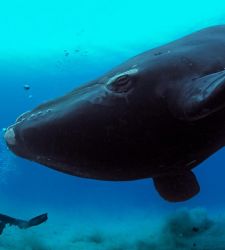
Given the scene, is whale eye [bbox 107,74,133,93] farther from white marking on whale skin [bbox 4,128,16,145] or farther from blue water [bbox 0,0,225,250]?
blue water [bbox 0,0,225,250]

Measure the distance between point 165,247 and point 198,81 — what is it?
16.7m

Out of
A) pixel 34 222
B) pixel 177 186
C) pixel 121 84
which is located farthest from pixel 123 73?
pixel 34 222

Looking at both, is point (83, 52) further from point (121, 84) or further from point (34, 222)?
point (121, 84)

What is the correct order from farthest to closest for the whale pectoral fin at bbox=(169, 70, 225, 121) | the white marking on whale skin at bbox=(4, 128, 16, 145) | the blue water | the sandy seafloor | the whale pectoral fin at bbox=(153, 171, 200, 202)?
the blue water, the sandy seafloor, the whale pectoral fin at bbox=(153, 171, 200, 202), the white marking on whale skin at bbox=(4, 128, 16, 145), the whale pectoral fin at bbox=(169, 70, 225, 121)

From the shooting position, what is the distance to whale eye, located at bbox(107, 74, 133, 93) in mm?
2629

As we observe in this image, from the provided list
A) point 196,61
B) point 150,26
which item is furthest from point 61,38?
point 196,61

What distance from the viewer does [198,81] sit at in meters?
2.52

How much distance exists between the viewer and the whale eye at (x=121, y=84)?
2.63 m

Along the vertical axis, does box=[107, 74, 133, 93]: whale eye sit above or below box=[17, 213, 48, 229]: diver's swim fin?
below

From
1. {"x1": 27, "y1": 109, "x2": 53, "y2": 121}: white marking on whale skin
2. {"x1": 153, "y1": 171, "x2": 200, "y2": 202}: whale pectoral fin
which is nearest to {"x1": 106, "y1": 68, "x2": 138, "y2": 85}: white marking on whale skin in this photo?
{"x1": 27, "y1": 109, "x2": 53, "y2": 121}: white marking on whale skin

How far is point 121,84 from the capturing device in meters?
2.65

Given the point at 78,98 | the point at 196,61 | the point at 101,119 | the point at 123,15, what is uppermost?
the point at 123,15

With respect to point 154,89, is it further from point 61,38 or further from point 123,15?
point 61,38

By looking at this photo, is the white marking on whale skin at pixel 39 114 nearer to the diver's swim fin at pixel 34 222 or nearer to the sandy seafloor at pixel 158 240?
the diver's swim fin at pixel 34 222
